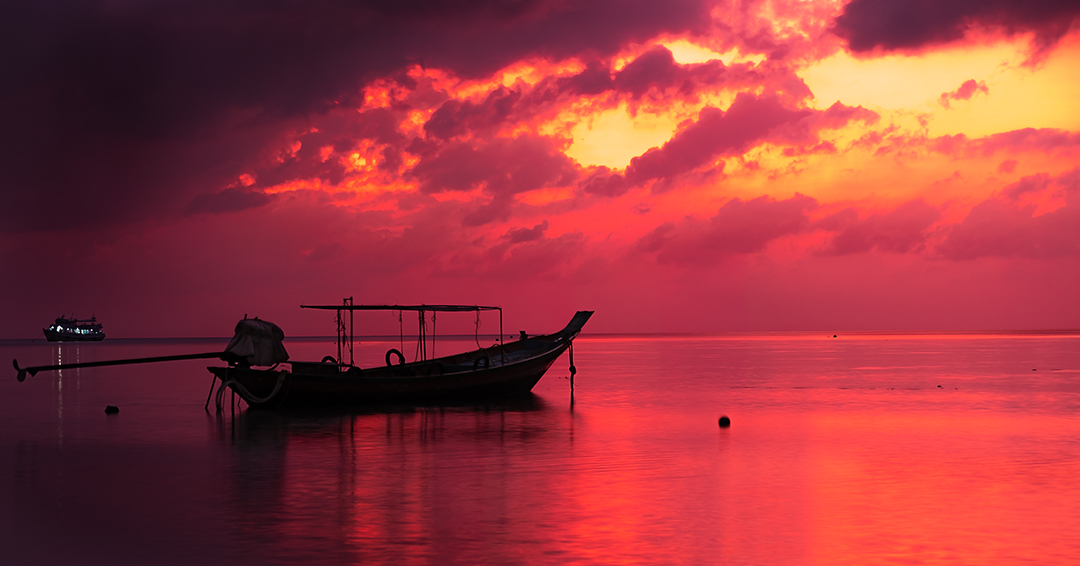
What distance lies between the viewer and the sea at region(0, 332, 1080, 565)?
13.1m

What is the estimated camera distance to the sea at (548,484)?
13.1 metres

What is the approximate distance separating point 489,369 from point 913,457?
20.8 metres

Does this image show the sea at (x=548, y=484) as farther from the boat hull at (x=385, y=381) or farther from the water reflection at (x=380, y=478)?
the boat hull at (x=385, y=381)

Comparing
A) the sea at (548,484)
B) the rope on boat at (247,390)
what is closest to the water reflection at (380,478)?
the sea at (548,484)

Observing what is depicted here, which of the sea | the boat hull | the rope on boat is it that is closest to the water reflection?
the sea

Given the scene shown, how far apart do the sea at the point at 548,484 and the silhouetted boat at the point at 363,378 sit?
2.76 ft

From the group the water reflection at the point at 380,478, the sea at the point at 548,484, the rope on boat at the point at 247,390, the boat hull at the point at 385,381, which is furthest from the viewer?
the boat hull at the point at 385,381

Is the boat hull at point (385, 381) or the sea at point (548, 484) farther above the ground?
the boat hull at point (385, 381)

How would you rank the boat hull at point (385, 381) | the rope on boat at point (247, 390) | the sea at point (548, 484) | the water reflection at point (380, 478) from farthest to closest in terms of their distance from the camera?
the boat hull at point (385, 381)
the rope on boat at point (247, 390)
the water reflection at point (380, 478)
the sea at point (548, 484)

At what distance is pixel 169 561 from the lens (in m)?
12.3

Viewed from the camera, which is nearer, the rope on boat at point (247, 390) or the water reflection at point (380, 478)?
the water reflection at point (380, 478)

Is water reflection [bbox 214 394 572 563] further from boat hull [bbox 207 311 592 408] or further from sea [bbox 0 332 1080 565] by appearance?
boat hull [bbox 207 311 592 408]

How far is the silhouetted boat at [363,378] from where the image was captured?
3438cm

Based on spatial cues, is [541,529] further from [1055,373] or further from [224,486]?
[1055,373]
